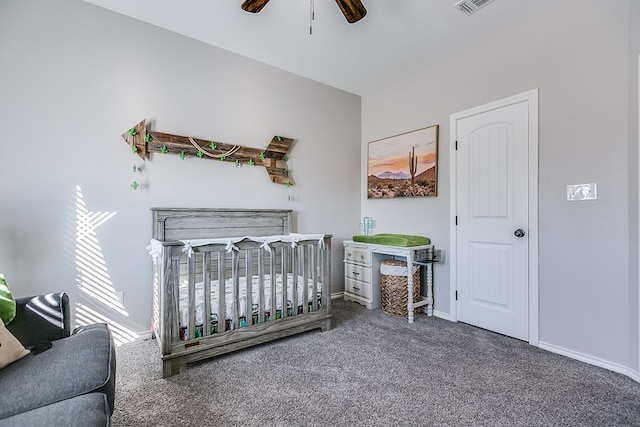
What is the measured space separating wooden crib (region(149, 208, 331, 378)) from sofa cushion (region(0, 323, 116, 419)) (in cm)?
62

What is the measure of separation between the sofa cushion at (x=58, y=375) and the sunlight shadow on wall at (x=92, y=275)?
40.9 inches

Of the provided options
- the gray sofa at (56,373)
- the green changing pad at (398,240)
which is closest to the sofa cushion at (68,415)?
the gray sofa at (56,373)

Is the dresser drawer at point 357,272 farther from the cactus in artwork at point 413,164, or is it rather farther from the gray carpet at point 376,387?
the cactus in artwork at point 413,164

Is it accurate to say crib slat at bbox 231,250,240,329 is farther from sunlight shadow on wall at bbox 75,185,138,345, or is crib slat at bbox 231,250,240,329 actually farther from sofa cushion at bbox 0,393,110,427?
sofa cushion at bbox 0,393,110,427

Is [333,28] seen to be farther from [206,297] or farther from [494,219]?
[206,297]

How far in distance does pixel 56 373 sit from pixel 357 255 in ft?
8.91

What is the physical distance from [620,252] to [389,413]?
6.01 ft

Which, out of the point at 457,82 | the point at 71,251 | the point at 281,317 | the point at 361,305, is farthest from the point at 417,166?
the point at 71,251

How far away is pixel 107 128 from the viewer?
2346 mm

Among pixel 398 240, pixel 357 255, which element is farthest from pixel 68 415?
pixel 357 255

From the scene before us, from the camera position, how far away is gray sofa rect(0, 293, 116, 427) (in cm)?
91

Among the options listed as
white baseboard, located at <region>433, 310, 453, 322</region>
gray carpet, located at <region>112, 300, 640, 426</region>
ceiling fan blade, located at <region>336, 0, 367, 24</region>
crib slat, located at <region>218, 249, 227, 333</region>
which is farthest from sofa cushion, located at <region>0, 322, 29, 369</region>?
white baseboard, located at <region>433, 310, 453, 322</region>

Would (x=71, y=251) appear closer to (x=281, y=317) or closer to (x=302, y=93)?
(x=281, y=317)

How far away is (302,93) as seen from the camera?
3.45 meters
